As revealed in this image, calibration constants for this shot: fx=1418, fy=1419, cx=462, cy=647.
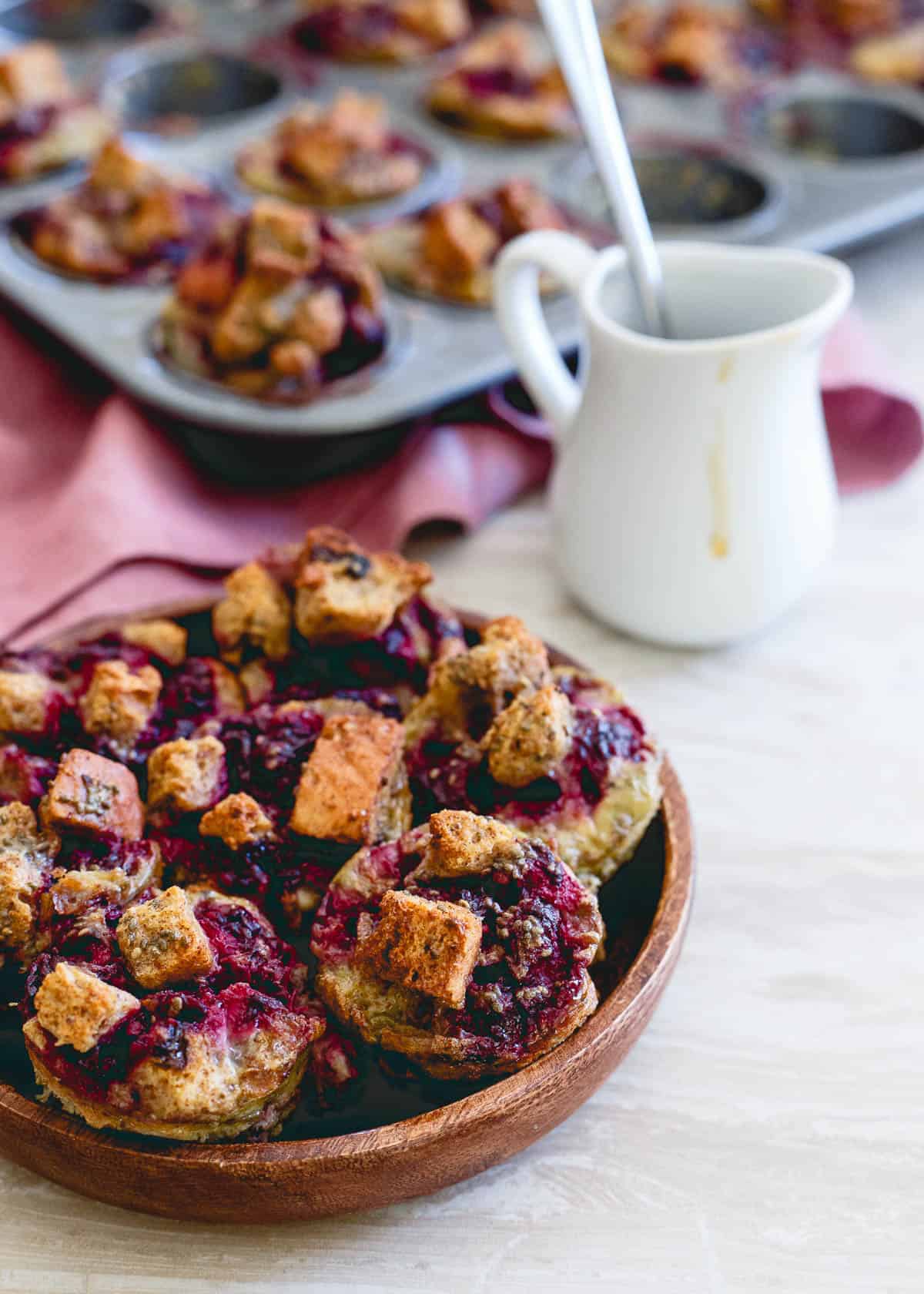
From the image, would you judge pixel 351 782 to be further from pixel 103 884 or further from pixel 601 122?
pixel 601 122

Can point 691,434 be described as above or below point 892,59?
above

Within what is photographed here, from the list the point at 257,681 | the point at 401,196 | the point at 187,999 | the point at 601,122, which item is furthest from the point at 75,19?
the point at 187,999

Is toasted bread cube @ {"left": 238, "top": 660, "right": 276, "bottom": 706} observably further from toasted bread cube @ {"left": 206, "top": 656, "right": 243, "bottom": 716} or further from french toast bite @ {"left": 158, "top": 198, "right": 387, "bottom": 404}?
french toast bite @ {"left": 158, "top": 198, "right": 387, "bottom": 404}

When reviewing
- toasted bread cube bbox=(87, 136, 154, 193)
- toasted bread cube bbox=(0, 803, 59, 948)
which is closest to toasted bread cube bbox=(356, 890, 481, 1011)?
toasted bread cube bbox=(0, 803, 59, 948)

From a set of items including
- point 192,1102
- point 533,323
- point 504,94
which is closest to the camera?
point 192,1102

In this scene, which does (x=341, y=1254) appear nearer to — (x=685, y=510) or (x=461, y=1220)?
(x=461, y=1220)

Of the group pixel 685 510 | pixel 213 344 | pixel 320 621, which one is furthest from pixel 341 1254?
pixel 213 344

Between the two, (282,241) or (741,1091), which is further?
(282,241)
